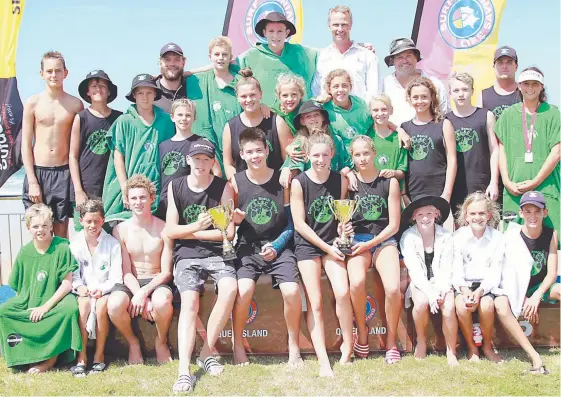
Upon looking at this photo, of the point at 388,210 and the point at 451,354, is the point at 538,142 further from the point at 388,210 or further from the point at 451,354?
the point at 451,354

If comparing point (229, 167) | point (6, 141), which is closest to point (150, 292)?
point (229, 167)

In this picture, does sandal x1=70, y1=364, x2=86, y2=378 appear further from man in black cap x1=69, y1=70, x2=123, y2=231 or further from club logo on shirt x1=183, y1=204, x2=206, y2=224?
man in black cap x1=69, y1=70, x2=123, y2=231

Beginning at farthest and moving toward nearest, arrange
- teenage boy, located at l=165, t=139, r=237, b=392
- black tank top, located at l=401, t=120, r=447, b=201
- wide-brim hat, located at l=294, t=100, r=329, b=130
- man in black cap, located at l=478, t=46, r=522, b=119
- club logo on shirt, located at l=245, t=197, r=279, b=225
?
man in black cap, located at l=478, t=46, r=522, b=119, black tank top, located at l=401, t=120, r=447, b=201, wide-brim hat, located at l=294, t=100, r=329, b=130, club logo on shirt, located at l=245, t=197, r=279, b=225, teenage boy, located at l=165, t=139, r=237, b=392

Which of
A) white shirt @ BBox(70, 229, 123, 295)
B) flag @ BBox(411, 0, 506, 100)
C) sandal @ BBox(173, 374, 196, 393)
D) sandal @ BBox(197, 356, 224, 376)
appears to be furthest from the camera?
flag @ BBox(411, 0, 506, 100)

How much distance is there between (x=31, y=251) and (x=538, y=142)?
459 cm

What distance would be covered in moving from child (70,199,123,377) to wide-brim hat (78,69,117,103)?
156 centimetres

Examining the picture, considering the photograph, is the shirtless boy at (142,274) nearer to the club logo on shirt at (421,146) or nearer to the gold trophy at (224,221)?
the gold trophy at (224,221)

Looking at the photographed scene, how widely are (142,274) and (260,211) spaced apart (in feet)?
3.77

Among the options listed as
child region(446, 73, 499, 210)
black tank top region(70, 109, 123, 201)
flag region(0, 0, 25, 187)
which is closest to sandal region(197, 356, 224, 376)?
black tank top region(70, 109, 123, 201)

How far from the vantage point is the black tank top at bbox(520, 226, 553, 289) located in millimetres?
5035

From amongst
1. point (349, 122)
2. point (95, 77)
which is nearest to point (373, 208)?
point (349, 122)

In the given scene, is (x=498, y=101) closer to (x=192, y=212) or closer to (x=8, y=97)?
(x=192, y=212)

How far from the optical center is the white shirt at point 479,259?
482 cm

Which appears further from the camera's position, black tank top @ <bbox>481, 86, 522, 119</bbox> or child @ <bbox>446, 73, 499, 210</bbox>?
black tank top @ <bbox>481, 86, 522, 119</bbox>
